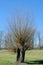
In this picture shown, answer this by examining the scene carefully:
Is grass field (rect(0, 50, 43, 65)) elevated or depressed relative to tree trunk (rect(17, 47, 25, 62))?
depressed

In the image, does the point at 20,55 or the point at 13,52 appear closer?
the point at 20,55

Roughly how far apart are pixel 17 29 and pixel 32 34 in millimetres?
1481

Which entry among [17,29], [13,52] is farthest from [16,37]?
[13,52]

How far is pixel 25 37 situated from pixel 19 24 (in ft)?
4.29

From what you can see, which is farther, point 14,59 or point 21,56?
point 14,59

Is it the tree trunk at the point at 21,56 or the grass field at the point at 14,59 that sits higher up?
the tree trunk at the point at 21,56

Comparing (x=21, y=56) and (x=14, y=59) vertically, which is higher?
(x=21, y=56)

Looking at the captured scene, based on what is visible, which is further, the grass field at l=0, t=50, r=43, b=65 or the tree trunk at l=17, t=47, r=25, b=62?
the tree trunk at l=17, t=47, r=25, b=62

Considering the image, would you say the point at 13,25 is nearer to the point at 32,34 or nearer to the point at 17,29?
the point at 17,29

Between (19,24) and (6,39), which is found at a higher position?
(19,24)

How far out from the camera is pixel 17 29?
18.3 metres

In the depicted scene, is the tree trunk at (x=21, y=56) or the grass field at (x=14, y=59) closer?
the grass field at (x=14, y=59)

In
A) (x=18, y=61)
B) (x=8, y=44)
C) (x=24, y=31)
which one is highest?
(x=24, y=31)

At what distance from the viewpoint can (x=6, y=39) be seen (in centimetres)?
1908
